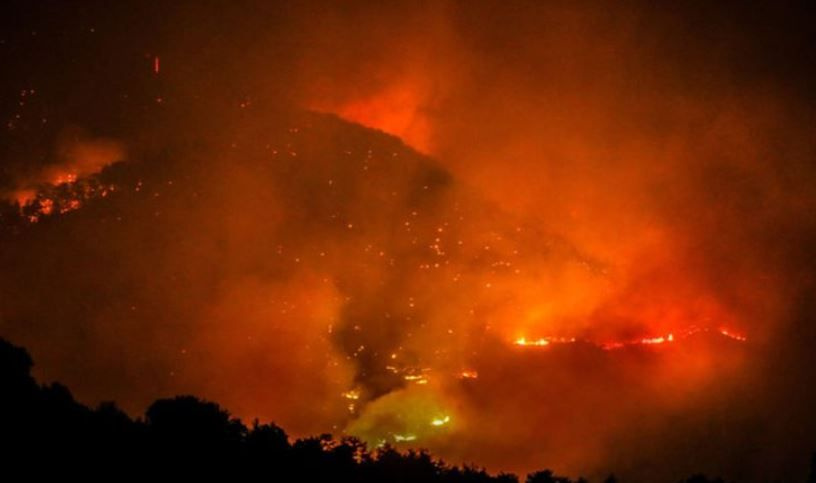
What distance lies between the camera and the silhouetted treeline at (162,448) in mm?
5777

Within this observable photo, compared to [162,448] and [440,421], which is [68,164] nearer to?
[440,421]

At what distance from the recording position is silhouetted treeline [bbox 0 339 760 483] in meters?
5.78

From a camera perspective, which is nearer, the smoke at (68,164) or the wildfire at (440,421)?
the wildfire at (440,421)

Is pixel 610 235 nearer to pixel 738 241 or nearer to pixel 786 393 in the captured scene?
pixel 738 241

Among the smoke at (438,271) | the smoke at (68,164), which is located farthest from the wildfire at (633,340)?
the smoke at (68,164)

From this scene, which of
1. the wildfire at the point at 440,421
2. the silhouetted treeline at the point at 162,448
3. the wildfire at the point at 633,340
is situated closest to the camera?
the silhouetted treeline at the point at 162,448

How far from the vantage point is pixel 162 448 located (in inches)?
244

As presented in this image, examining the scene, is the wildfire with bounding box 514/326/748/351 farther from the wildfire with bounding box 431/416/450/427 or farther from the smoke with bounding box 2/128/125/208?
the smoke with bounding box 2/128/125/208

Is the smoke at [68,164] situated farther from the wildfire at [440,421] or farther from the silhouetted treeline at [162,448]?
the wildfire at [440,421]

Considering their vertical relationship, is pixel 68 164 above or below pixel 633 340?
above

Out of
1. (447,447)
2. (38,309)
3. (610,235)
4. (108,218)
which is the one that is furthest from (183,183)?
(610,235)

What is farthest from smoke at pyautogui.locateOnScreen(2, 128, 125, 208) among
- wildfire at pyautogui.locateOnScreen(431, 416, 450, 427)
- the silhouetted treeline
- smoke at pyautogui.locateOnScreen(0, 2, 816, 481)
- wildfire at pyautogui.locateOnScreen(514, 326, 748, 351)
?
wildfire at pyautogui.locateOnScreen(514, 326, 748, 351)

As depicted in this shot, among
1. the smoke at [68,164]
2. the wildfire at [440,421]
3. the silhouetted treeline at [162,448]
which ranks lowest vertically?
the silhouetted treeline at [162,448]

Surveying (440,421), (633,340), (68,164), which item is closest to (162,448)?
(440,421)
